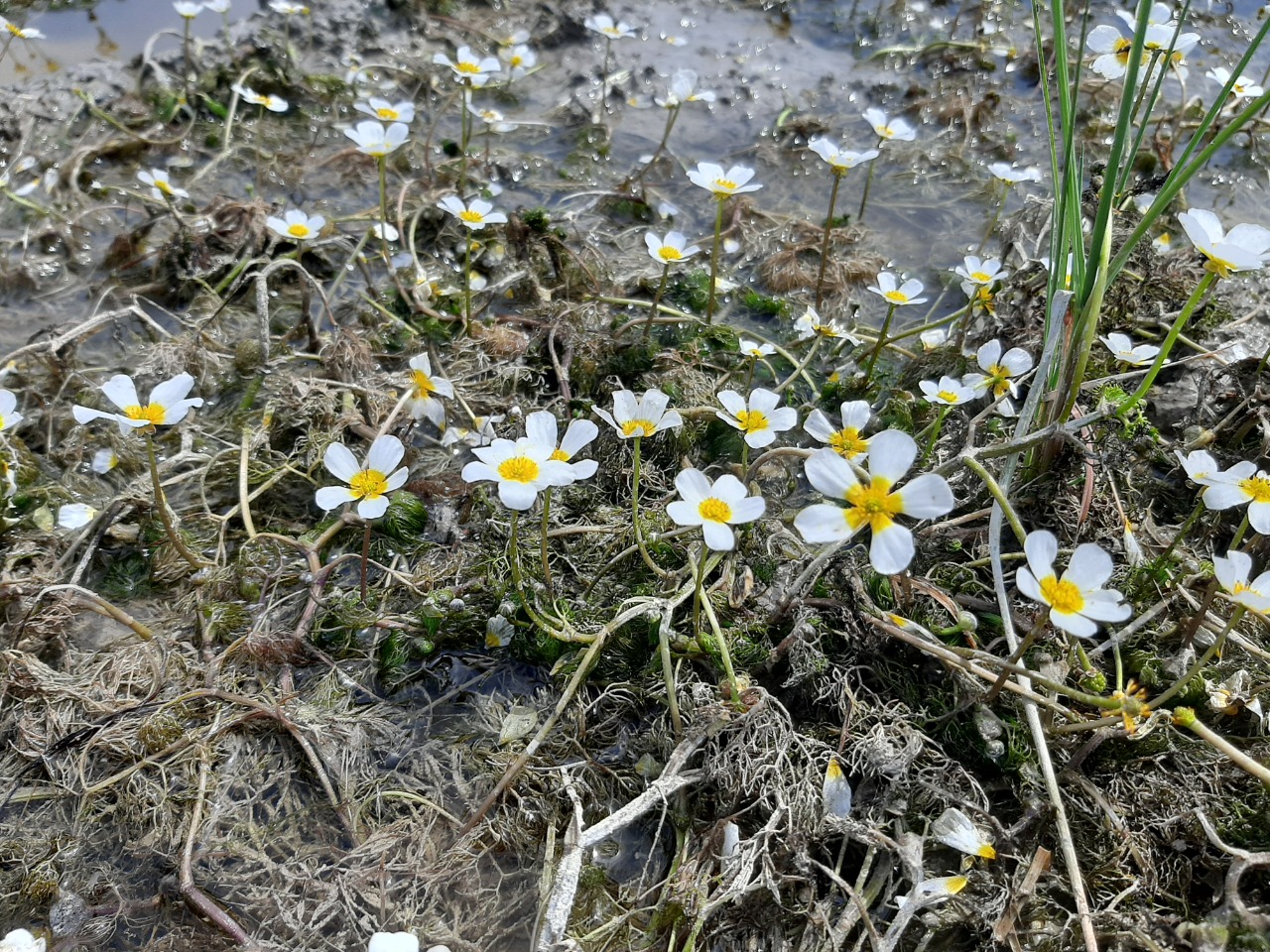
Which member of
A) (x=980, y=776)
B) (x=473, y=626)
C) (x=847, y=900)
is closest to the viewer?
(x=847, y=900)

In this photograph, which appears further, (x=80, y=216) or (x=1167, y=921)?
(x=80, y=216)

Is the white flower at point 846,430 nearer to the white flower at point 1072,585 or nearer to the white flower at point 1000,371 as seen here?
the white flower at point 1000,371

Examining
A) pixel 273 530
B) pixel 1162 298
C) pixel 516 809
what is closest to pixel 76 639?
pixel 273 530

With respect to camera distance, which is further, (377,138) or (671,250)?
(377,138)

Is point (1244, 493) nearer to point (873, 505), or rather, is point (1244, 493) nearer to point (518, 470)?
point (873, 505)

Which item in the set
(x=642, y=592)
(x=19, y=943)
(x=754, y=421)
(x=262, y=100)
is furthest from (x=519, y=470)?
(x=262, y=100)

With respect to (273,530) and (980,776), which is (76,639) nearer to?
(273,530)
